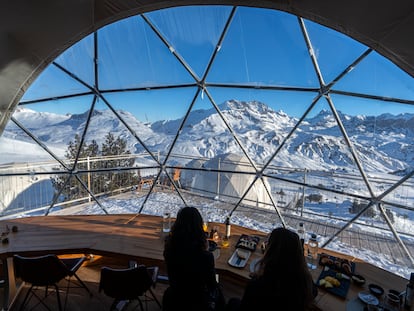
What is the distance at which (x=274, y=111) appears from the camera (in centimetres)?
573

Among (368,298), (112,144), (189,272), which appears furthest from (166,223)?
(112,144)

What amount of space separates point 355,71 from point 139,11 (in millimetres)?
3719

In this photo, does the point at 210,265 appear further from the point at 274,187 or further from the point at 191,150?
the point at 274,187

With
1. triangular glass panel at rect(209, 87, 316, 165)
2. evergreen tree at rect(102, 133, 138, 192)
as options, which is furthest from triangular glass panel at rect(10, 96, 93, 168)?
triangular glass panel at rect(209, 87, 316, 165)

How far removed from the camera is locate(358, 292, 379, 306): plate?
106 inches

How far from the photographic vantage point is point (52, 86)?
5.29m

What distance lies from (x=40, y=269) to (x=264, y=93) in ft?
16.9

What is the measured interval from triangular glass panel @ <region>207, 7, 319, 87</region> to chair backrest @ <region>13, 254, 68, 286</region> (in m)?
4.43

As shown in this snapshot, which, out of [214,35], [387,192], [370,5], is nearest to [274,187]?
[387,192]

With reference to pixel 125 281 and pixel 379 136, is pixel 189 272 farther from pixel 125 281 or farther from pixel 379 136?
pixel 379 136

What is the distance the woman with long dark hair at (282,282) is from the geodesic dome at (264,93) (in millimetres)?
2716

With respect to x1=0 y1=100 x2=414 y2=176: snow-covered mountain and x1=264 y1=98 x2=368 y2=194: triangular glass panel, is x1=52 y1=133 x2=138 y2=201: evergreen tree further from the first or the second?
x1=264 y1=98 x2=368 y2=194: triangular glass panel

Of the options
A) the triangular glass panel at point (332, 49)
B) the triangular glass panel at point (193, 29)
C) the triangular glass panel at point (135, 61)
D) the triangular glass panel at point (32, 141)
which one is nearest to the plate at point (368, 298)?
the triangular glass panel at point (332, 49)

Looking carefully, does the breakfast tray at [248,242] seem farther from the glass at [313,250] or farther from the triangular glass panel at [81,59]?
the triangular glass panel at [81,59]
